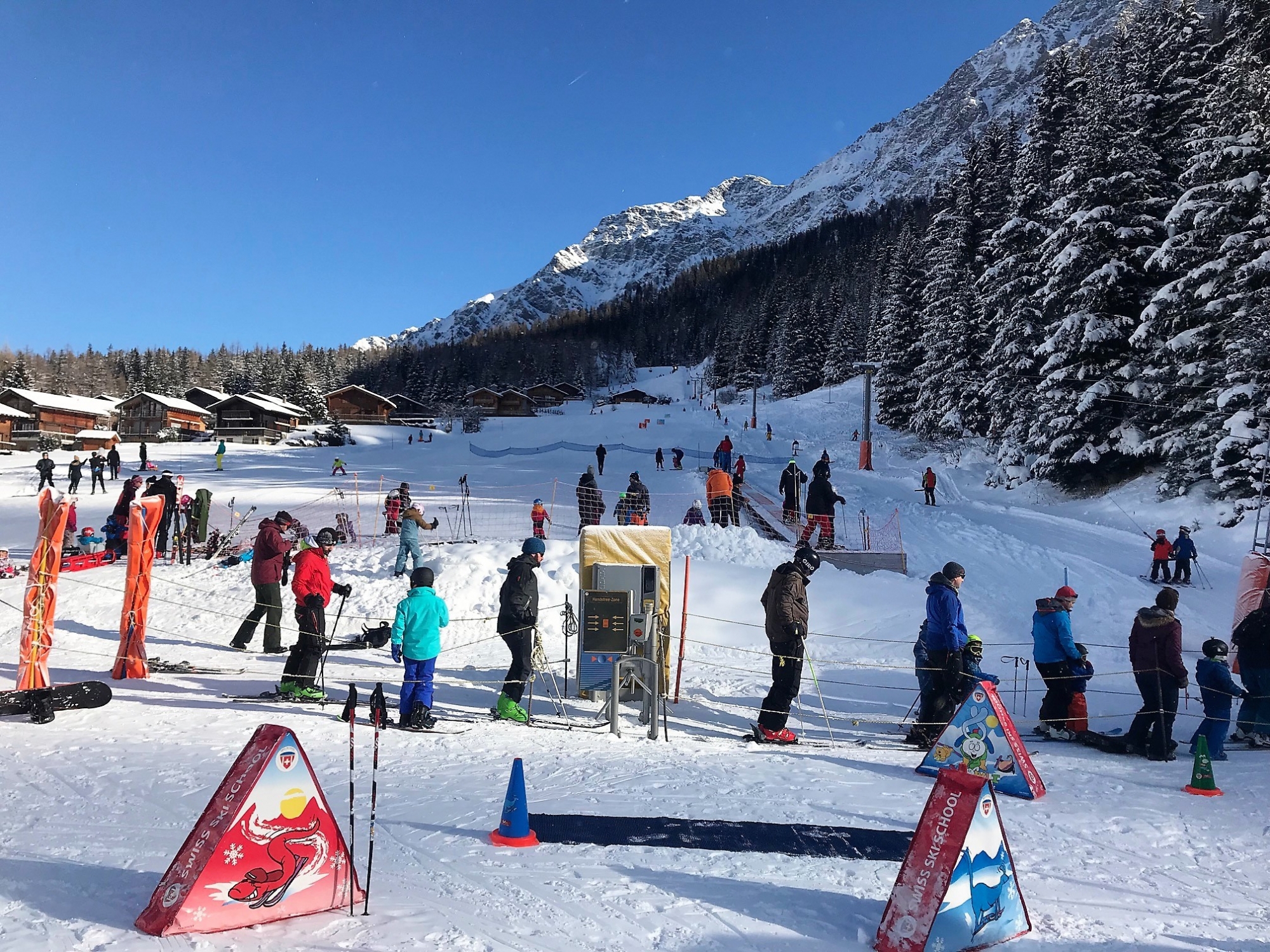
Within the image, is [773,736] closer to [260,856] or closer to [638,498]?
[260,856]

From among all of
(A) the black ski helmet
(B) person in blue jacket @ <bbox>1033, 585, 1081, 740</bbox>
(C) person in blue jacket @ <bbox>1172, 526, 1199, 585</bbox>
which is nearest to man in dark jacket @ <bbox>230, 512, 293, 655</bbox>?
(A) the black ski helmet

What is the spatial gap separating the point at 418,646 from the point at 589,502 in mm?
10674

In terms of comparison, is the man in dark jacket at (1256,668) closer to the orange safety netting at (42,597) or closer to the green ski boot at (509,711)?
the green ski boot at (509,711)

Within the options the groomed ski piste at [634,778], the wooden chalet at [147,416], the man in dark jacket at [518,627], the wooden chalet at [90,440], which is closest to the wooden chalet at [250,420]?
the wooden chalet at [147,416]

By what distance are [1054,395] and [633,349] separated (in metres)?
146

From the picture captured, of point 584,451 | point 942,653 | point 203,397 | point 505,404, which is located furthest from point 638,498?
point 505,404

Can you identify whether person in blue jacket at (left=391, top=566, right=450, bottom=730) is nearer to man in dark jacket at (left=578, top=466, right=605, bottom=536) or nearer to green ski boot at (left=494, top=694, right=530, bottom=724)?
green ski boot at (left=494, top=694, right=530, bottom=724)

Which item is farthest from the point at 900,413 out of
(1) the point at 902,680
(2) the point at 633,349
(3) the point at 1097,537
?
(2) the point at 633,349

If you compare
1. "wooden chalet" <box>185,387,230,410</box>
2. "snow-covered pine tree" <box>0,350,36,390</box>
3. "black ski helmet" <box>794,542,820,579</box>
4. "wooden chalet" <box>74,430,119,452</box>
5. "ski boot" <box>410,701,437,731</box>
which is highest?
"snow-covered pine tree" <box>0,350,36,390</box>

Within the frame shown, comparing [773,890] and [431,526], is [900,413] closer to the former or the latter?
[431,526]

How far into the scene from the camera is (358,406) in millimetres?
78312

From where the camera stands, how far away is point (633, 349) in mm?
166250

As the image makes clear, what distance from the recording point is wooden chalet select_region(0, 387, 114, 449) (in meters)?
49.1

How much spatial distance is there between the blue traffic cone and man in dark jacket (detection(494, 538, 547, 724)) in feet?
10.5
